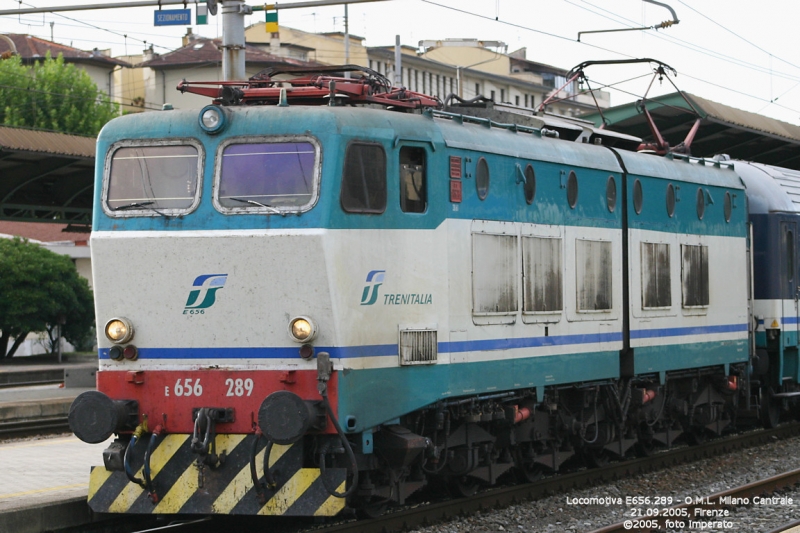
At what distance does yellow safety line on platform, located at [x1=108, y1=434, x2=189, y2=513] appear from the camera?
398 inches

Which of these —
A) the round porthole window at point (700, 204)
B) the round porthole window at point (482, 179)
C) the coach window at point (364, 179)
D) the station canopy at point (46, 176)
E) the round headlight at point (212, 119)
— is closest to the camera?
the coach window at point (364, 179)

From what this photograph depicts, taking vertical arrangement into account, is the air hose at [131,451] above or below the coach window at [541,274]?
below

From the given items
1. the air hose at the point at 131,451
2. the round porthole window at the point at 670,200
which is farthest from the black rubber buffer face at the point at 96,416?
the round porthole window at the point at 670,200

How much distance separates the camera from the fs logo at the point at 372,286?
400 inches

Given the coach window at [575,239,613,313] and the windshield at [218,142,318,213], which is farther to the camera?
the coach window at [575,239,613,313]

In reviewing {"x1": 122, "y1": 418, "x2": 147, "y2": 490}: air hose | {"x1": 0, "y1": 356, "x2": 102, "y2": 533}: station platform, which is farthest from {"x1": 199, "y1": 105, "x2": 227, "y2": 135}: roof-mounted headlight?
{"x1": 0, "y1": 356, "x2": 102, "y2": 533}: station platform

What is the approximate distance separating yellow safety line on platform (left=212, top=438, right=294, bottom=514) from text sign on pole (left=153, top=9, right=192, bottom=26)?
10.2 metres

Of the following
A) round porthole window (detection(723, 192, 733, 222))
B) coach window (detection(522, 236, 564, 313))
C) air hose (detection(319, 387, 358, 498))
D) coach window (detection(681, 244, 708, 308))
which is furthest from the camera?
round porthole window (detection(723, 192, 733, 222))

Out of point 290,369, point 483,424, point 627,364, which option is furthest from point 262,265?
point 627,364

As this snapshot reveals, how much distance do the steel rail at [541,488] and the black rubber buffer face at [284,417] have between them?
142cm

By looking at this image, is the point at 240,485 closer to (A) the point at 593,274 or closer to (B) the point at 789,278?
(A) the point at 593,274

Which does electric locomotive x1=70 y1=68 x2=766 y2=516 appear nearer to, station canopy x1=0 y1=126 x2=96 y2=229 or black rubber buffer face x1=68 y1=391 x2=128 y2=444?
black rubber buffer face x1=68 y1=391 x2=128 y2=444

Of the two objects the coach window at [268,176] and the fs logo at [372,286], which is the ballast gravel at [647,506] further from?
the coach window at [268,176]

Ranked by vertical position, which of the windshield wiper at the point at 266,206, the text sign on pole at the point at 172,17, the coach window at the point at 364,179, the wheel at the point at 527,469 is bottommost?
the wheel at the point at 527,469
